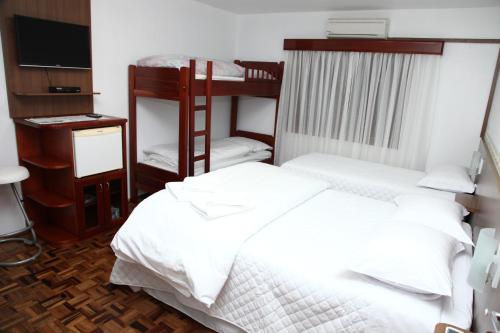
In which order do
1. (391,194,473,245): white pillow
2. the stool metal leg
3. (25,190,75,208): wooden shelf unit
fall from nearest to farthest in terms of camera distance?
(391,194,473,245): white pillow
the stool metal leg
(25,190,75,208): wooden shelf unit

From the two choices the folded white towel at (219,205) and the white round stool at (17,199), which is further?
the white round stool at (17,199)

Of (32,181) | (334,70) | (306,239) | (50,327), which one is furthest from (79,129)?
(334,70)

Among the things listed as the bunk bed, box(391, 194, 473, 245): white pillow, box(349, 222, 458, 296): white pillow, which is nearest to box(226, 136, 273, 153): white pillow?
the bunk bed

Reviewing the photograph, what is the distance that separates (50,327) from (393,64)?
12.2 ft

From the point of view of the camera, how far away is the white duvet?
1719 millimetres

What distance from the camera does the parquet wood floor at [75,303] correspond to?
2.00 meters

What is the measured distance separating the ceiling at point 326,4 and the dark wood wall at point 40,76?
1.67 m

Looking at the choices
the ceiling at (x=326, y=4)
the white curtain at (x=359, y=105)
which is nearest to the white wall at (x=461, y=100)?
the white curtain at (x=359, y=105)

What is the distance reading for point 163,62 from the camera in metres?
3.21

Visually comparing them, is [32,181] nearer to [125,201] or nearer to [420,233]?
[125,201]

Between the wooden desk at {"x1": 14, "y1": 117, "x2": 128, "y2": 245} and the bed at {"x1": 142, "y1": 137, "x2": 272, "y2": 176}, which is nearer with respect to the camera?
the wooden desk at {"x1": 14, "y1": 117, "x2": 128, "y2": 245}

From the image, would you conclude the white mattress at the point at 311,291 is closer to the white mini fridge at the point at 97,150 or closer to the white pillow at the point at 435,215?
the white pillow at the point at 435,215

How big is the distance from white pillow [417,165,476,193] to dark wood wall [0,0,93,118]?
121 inches

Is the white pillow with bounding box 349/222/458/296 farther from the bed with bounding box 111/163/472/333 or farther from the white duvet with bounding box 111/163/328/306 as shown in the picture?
the white duvet with bounding box 111/163/328/306
